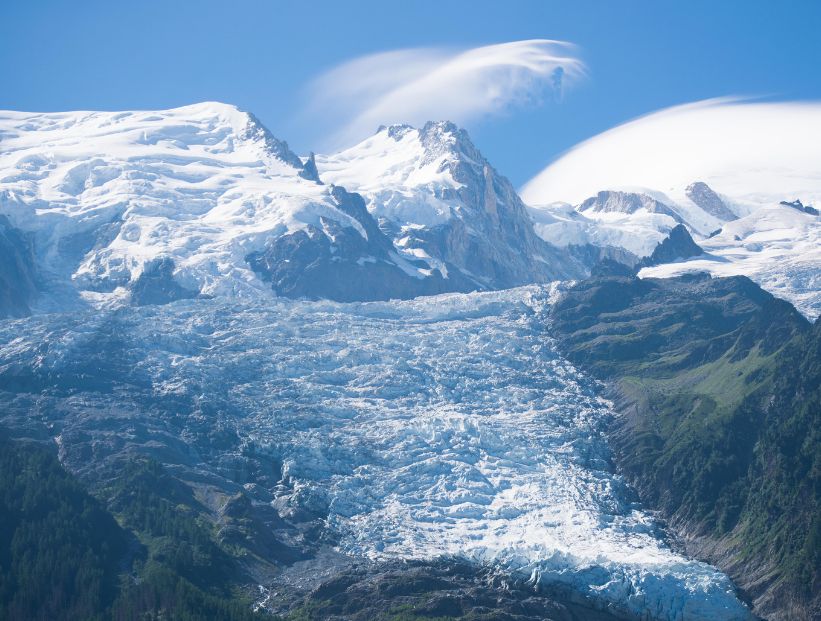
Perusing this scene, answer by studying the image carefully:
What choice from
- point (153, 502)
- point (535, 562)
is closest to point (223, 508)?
point (153, 502)

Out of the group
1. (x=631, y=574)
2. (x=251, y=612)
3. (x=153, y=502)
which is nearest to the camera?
(x=251, y=612)

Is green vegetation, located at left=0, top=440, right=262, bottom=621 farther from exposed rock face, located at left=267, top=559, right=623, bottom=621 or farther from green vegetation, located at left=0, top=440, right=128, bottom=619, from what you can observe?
exposed rock face, located at left=267, top=559, right=623, bottom=621

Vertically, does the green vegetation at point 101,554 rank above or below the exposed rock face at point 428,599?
above

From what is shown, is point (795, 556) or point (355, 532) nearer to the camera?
point (795, 556)

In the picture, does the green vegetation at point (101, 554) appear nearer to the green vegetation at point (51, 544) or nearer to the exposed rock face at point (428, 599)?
the green vegetation at point (51, 544)

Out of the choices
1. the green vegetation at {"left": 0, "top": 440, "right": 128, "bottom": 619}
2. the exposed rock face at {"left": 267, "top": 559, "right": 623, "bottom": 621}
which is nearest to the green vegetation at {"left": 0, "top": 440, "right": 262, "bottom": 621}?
the green vegetation at {"left": 0, "top": 440, "right": 128, "bottom": 619}

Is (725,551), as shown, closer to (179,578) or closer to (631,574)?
(631,574)

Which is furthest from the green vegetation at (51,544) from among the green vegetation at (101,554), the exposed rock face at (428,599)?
the exposed rock face at (428,599)

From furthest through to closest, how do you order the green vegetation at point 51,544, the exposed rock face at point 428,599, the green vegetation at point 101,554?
the exposed rock face at point 428,599 → the green vegetation at point 51,544 → the green vegetation at point 101,554

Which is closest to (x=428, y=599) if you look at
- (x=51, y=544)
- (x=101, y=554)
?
(x=101, y=554)
